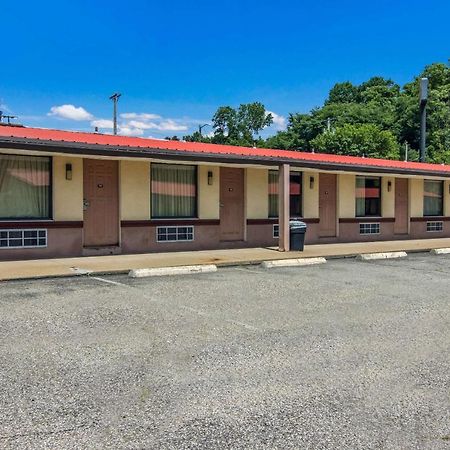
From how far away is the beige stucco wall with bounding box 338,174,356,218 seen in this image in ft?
59.4

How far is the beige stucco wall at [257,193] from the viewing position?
52.0ft

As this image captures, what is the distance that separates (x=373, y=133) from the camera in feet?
138

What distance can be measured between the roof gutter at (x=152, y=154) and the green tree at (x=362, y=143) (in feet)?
80.3

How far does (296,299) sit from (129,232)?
6716 mm

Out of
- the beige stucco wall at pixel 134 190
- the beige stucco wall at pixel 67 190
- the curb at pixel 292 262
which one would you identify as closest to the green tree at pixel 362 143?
the curb at pixel 292 262

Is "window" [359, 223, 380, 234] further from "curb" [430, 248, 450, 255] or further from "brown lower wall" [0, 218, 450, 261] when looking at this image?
"curb" [430, 248, 450, 255]

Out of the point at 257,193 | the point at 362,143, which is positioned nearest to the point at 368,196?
the point at 257,193

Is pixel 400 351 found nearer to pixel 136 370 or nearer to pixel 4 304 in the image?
pixel 136 370

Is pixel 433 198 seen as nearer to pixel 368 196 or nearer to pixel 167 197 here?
pixel 368 196

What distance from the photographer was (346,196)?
60.0 ft

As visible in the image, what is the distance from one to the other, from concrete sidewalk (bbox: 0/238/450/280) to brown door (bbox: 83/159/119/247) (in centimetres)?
79

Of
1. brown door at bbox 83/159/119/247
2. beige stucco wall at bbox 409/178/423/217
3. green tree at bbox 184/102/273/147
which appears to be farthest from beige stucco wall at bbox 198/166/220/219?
green tree at bbox 184/102/273/147

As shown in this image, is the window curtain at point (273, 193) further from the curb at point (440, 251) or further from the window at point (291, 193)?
the curb at point (440, 251)

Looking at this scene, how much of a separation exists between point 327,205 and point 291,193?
5.83 feet
